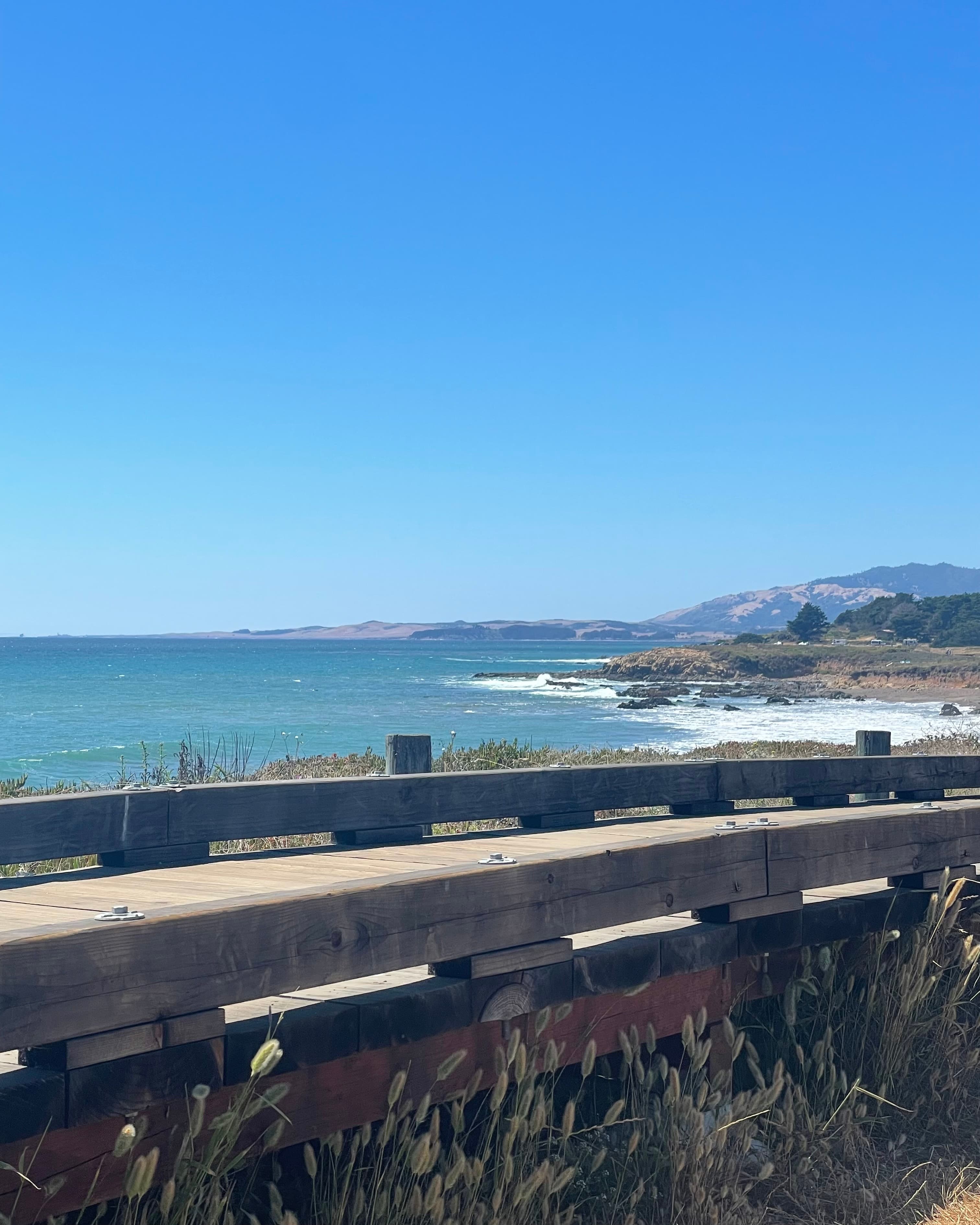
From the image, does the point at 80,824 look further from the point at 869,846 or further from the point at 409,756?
the point at 869,846

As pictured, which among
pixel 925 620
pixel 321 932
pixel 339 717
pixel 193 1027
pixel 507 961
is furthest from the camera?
pixel 925 620

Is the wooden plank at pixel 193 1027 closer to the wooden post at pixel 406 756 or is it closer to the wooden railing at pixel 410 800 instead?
the wooden railing at pixel 410 800

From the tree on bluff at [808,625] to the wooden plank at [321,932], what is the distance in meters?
123

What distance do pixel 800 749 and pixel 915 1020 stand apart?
64.1 feet

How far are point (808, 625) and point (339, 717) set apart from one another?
76.7 m

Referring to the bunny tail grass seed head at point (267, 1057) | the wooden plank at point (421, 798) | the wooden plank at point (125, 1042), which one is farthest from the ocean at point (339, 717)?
the bunny tail grass seed head at point (267, 1057)

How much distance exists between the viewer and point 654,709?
Result: 58.0 meters

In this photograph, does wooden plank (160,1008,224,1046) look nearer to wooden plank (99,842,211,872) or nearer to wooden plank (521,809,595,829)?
wooden plank (99,842,211,872)

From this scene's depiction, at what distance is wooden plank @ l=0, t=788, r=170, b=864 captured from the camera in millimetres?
5469

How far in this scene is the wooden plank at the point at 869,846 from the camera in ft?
17.5

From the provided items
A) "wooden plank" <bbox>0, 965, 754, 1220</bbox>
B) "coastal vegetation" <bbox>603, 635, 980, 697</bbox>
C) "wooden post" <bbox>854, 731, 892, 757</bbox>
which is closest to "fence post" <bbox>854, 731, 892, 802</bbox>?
"wooden post" <bbox>854, 731, 892, 757</bbox>

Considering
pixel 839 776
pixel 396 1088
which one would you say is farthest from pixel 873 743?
pixel 396 1088

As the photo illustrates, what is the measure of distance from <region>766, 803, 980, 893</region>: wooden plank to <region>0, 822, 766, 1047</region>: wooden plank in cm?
46

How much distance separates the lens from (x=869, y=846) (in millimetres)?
5723
